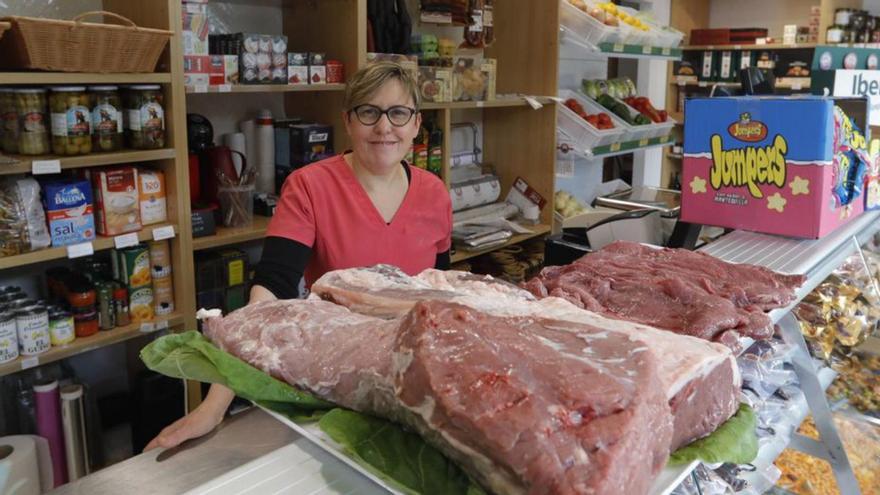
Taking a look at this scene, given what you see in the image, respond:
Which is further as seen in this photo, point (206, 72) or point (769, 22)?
point (769, 22)

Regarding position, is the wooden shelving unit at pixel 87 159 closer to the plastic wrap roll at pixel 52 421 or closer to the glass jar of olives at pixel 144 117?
the glass jar of olives at pixel 144 117

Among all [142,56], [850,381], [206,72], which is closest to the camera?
[850,381]

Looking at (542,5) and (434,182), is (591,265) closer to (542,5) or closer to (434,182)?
(434,182)

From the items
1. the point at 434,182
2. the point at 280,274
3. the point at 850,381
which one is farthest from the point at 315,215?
Answer: the point at 850,381

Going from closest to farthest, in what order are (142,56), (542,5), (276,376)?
(276,376), (142,56), (542,5)

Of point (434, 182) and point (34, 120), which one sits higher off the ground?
point (34, 120)

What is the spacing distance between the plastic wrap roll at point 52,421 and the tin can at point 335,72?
5.66 ft

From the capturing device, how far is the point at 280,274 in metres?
2.15

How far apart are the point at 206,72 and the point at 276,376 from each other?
2204 mm

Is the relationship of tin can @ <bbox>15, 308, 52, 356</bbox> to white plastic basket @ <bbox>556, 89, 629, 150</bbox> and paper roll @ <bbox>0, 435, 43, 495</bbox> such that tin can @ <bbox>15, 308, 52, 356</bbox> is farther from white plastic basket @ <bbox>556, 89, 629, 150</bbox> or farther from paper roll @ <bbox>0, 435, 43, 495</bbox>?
white plastic basket @ <bbox>556, 89, 629, 150</bbox>

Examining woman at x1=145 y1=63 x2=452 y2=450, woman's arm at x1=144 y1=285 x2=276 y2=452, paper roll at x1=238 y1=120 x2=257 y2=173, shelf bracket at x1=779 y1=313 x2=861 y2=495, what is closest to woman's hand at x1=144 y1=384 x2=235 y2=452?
woman's arm at x1=144 y1=285 x2=276 y2=452

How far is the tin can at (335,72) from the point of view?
133 inches

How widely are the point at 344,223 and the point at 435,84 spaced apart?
5.52ft

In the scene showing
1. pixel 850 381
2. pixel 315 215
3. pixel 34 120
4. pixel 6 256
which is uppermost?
pixel 34 120
